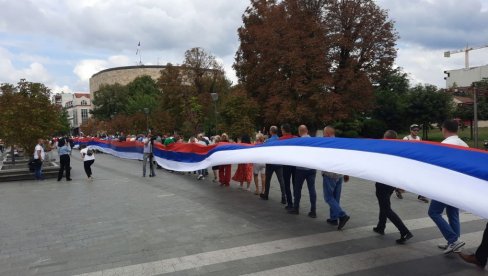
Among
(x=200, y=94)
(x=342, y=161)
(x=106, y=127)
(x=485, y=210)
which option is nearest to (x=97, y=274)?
(x=342, y=161)

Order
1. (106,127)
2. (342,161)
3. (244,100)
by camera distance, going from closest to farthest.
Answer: (342,161) < (244,100) < (106,127)

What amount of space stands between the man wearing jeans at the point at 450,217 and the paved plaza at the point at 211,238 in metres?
0.19

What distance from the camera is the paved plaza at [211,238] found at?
595 centimetres

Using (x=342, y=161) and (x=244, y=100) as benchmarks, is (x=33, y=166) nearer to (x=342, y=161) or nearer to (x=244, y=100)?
(x=342, y=161)

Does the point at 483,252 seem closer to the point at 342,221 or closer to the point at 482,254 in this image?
the point at 482,254

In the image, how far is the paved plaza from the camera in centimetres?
595

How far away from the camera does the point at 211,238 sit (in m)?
7.41

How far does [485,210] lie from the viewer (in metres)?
4.57

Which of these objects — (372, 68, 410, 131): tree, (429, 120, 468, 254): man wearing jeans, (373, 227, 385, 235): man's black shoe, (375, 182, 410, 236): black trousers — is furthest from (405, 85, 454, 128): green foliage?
(429, 120, 468, 254): man wearing jeans

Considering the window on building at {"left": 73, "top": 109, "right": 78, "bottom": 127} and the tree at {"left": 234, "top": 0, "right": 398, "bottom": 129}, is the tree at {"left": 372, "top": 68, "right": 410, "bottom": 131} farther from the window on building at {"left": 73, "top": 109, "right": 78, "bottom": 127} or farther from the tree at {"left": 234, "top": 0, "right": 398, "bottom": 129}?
the window on building at {"left": 73, "top": 109, "right": 78, "bottom": 127}

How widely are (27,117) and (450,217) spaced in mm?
18501

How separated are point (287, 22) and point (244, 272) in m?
30.0

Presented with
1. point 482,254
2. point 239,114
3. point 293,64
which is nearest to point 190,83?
point 239,114

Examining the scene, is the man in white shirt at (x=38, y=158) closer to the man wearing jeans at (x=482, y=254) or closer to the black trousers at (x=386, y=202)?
the black trousers at (x=386, y=202)
